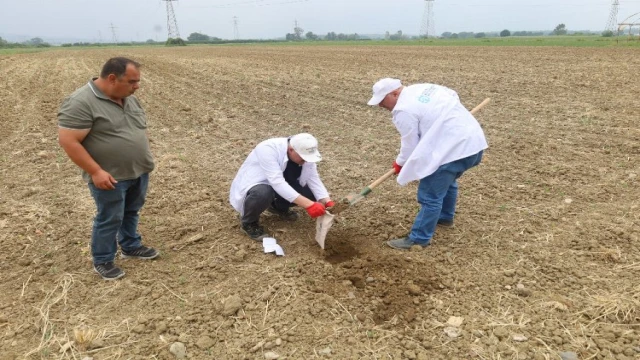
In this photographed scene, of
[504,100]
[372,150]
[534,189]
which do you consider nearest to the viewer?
[534,189]

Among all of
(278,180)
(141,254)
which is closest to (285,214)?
(278,180)

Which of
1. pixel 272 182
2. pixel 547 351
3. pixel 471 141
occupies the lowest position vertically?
pixel 547 351

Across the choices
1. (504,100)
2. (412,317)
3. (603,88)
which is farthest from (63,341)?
(603,88)

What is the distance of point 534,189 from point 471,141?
2.01 m

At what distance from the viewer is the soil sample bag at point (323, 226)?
377 cm

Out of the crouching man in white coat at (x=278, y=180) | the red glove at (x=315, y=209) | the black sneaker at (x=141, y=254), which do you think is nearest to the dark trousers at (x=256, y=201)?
the crouching man in white coat at (x=278, y=180)

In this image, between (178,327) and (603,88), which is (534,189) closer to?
(178,327)

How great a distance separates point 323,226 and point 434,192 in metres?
1.01

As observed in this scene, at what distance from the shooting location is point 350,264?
3.61 m

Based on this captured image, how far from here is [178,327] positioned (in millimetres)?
2898

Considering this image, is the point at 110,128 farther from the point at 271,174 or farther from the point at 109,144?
the point at 271,174

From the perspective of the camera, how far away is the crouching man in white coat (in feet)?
11.9

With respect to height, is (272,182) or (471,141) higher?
(471,141)

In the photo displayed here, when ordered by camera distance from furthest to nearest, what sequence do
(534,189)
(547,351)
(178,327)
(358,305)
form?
1. (534,189)
2. (358,305)
3. (178,327)
4. (547,351)
